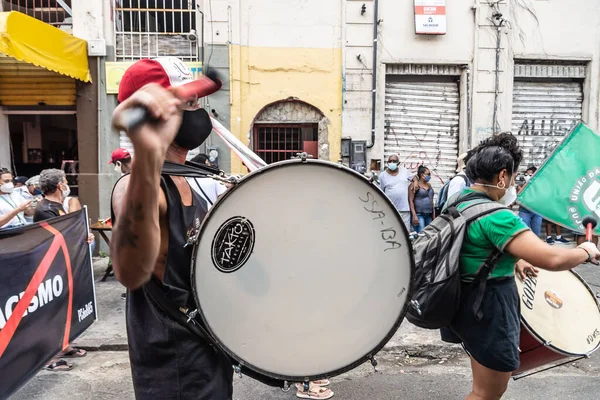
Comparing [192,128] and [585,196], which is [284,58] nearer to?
[585,196]

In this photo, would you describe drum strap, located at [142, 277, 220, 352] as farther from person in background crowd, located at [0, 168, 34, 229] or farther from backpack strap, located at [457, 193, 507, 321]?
person in background crowd, located at [0, 168, 34, 229]

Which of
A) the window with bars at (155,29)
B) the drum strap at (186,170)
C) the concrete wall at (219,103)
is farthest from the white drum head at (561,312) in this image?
the window with bars at (155,29)

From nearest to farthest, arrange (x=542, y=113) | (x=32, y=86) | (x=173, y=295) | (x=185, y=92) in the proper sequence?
(x=185, y=92), (x=173, y=295), (x=32, y=86), (x=542, y=113)

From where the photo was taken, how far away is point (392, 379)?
392cm

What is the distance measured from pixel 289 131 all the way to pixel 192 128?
7688 mm

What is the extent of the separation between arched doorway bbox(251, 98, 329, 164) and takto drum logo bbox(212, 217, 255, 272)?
7.45m

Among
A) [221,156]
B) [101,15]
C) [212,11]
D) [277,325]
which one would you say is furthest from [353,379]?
[101,15]

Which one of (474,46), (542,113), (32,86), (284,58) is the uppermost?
(474,46)

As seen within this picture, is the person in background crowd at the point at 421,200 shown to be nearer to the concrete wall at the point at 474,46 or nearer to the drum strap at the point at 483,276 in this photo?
the concrete wall at the point at 474,46

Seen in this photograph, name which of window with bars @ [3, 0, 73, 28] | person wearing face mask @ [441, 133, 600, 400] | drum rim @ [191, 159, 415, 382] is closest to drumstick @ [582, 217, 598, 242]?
person wearing face mask @ [441, 133, 600, 400]

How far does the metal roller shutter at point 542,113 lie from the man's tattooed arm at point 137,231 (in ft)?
32.4

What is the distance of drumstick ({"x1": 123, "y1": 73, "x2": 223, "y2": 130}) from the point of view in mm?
876

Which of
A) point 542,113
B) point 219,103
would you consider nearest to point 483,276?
point 219,103

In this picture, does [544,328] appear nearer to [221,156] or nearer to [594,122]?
[221,156]
